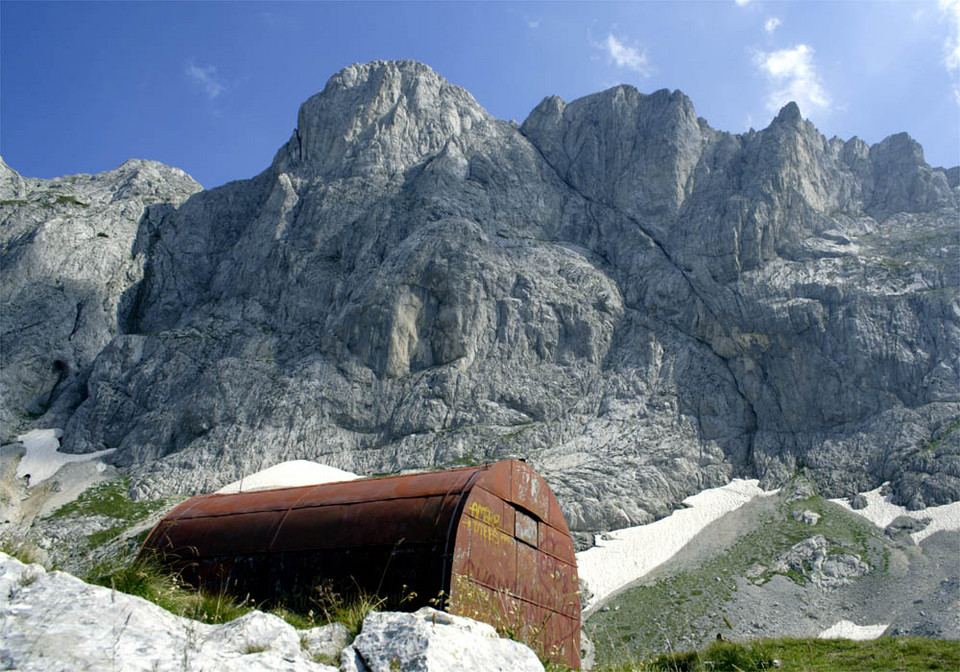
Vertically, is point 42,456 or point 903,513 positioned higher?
point 42,456

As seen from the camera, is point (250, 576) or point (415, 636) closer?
point (415, 636)

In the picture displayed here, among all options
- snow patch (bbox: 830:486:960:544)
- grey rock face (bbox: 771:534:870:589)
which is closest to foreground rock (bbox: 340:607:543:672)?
grey rock face (bbox: 771:534:870:589)

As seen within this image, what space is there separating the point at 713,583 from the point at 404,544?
40.3 m

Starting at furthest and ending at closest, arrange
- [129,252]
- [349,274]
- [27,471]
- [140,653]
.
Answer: [129,252], [349,274], [27,471], [140,653]

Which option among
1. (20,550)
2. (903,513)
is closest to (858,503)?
(903,513)

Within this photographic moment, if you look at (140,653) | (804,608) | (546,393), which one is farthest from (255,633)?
(546,393)

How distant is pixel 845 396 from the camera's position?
66375mm

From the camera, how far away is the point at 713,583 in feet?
157

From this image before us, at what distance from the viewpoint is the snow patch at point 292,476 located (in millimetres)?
63188

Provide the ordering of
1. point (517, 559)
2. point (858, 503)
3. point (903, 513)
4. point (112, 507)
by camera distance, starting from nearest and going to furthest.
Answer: point (517, 559) → point (903, 513) → point (858, 503) → point (112, 507)

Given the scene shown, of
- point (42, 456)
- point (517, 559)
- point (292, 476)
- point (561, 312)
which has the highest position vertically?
point (561, 312)

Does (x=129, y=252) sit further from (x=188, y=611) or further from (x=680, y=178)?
(x=188, y=611)

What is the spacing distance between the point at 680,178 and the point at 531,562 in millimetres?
80384

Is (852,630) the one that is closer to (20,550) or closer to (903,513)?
(903,513)
